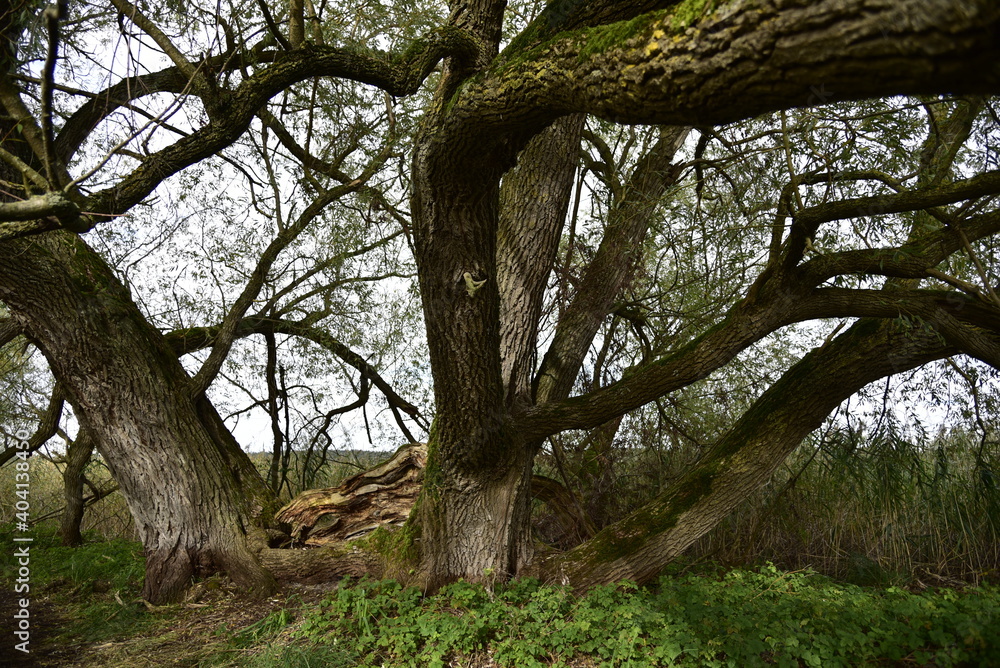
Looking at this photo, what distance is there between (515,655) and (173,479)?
113 inches

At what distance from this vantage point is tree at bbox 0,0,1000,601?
70.1 inches

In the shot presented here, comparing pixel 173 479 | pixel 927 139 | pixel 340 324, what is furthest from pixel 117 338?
pixel 927 139

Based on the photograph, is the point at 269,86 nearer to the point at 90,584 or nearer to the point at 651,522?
the point at 651,522

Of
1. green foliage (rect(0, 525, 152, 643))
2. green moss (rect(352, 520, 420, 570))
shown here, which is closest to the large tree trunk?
green foliage (rect(0, 525, 152, 643))

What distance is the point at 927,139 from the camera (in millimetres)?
3938

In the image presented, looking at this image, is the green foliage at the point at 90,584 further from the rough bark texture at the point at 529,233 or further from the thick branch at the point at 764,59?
the thick branch at the point at 764,59

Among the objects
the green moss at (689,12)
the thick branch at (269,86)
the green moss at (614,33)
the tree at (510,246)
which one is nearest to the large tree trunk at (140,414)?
the tree at (510,246)

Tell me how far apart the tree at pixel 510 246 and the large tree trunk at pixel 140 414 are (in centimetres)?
2

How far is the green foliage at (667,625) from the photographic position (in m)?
3.27

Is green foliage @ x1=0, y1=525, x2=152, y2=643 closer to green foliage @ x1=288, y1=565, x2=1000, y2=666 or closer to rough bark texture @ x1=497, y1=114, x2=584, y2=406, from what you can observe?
green foliage @ x1=288, y1=565, x2=1000, y2=666

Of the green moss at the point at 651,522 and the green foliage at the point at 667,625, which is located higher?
the green moss at the point at 651,522

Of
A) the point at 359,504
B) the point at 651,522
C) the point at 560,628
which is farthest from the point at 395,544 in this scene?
the point at 651,522

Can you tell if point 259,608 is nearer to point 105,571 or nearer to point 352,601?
point 352,601

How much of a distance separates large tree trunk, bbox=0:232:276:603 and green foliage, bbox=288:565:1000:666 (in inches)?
50.9
